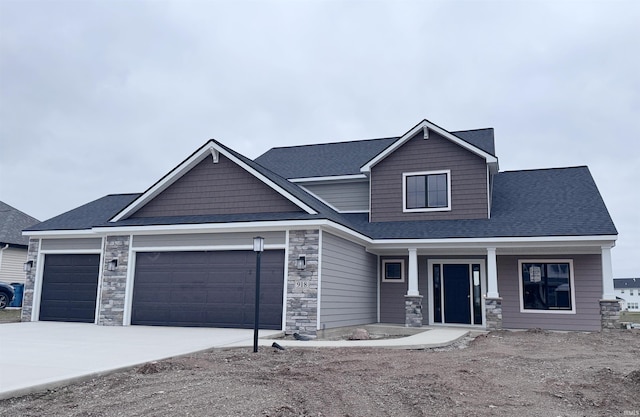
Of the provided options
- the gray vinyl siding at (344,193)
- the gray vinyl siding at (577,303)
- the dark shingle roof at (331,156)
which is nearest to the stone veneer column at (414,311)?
the gray vinyl siding at (577,303)

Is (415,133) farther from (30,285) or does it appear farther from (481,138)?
(30,285)

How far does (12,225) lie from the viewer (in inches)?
1024

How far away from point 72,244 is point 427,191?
1137cm

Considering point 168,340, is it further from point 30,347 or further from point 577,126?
point 577,126

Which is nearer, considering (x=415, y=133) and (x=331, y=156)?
(x=415, y=133)

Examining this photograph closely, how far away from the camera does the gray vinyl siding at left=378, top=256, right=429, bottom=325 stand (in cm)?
1560

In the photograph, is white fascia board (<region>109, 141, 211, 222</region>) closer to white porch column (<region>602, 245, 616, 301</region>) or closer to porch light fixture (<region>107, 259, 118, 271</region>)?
porch light fixture (<region>107, 259, 118, 271</region>)

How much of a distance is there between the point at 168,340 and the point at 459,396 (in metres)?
6.46

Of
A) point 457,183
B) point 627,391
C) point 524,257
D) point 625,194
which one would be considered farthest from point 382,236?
point 625,194

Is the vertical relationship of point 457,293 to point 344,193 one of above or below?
below

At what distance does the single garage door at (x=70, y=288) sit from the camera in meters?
14.5

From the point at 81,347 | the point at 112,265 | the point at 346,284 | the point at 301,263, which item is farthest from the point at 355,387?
the point at 112,265

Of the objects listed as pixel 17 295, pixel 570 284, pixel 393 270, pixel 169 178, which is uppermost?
pixel 169 178

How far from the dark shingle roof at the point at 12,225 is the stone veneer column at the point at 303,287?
19.0 m
